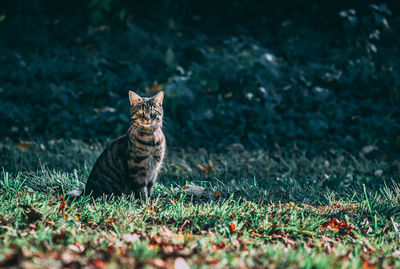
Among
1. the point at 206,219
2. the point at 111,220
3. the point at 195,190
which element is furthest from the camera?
the point at 195,190

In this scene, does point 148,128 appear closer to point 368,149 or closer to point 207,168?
point 207,168

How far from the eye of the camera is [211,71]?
7.07 meters

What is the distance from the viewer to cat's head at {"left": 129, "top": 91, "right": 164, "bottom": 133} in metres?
3.79

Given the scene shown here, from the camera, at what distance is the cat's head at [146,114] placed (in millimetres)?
3787

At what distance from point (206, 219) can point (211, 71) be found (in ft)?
13.9

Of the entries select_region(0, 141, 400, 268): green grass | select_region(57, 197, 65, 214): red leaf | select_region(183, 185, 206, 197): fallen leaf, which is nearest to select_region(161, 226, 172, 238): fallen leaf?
select_region(0, 141, 400, 268): green grass

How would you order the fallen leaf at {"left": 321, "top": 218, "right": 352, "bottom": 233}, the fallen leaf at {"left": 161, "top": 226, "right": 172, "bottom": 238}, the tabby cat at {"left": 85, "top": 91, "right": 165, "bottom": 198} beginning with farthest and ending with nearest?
the tabby cat at {"left": 85, "top": 91, "right": 165, "bottom": 198}
the fallen leaf at {"left": 321, "top": 218, "right": 352, "bottom": 233}
the fallen leaf at {"left": 161, "top": 226, "right": 172, "bottom": 238}

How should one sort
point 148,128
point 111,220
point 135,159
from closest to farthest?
point 111,220
point 135,159
point 148,128

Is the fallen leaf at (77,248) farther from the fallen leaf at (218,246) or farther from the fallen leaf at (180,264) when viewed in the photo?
the fallen leaf at (218,246)

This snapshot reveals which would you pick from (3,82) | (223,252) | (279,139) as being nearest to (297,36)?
(279,139)

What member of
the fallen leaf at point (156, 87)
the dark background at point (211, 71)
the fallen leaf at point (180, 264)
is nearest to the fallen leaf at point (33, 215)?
the fallen leaf at point (180, 264)

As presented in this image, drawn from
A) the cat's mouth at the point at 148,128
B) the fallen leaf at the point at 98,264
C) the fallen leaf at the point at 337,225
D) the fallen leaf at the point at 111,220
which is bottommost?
the fallen leaf at the point at 337,225

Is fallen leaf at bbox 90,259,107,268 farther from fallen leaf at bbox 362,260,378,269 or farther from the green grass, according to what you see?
fallen leaf at bbox 362,260,378,269

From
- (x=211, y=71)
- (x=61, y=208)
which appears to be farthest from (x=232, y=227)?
(x=211, y=71)
